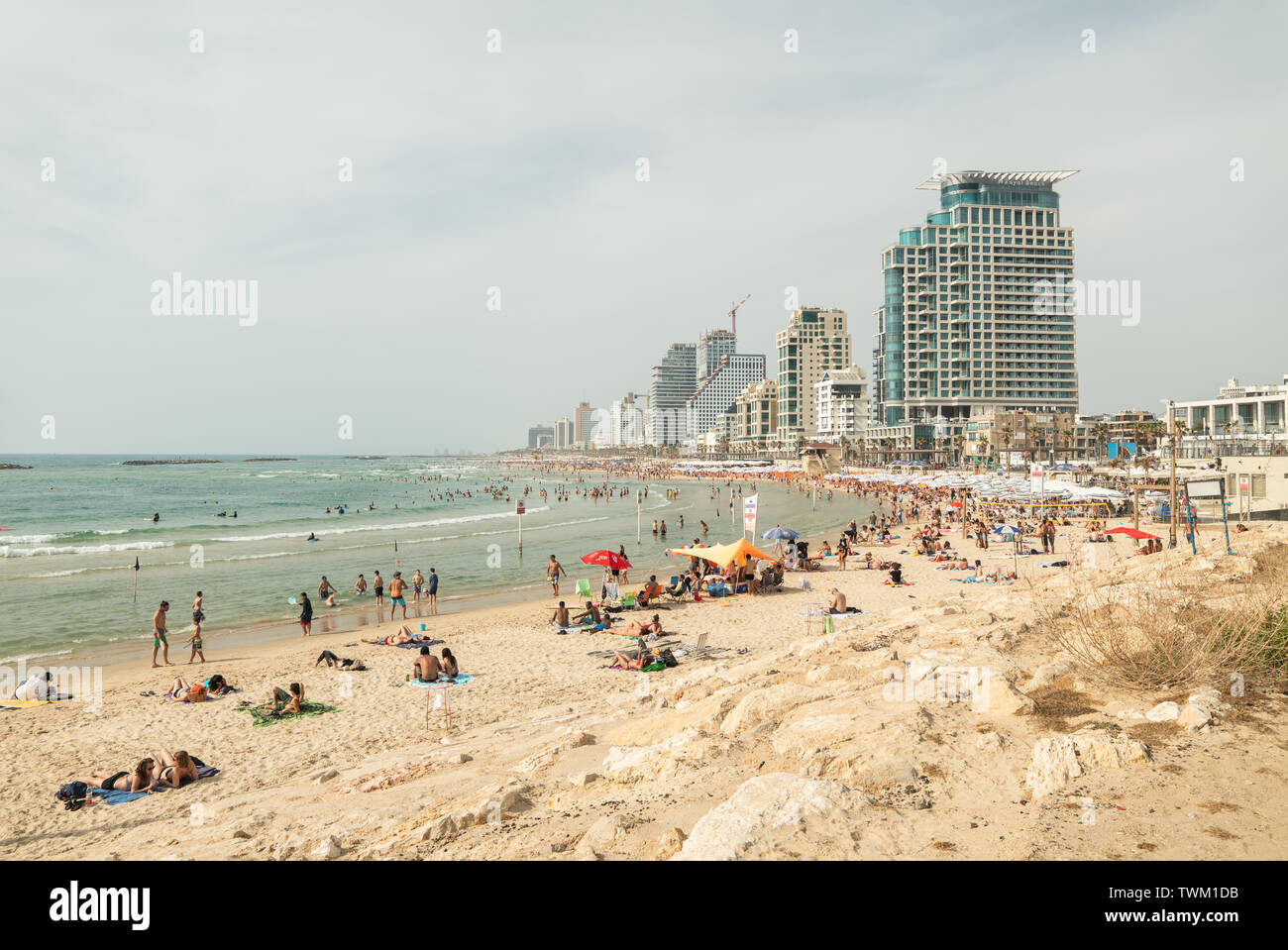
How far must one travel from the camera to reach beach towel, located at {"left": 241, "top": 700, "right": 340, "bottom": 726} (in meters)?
12.5

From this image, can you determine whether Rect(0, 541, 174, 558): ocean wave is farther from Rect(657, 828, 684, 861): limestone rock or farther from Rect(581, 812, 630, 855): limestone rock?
Rect(657, 828, 684, 861): limestone rock

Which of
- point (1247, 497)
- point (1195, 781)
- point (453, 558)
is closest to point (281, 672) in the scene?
point (1195, 781)

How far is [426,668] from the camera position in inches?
577

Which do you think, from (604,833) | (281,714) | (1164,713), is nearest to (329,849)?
(604,833)

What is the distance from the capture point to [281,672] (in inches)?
619

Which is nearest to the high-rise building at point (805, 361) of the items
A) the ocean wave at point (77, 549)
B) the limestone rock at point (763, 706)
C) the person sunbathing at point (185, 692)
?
the ocean wave at point (77, 549)

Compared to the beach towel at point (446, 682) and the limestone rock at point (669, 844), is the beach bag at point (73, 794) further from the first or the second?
the limestone rock at point (669, 844)

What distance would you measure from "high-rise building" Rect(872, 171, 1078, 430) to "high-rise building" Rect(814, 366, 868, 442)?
18.6 m

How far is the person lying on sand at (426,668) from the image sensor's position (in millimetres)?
14570

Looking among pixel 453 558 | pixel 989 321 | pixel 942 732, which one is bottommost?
pixel 453 558

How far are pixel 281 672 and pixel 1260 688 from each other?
1677 centimetres

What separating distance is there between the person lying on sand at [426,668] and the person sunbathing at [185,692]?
4.03 meters

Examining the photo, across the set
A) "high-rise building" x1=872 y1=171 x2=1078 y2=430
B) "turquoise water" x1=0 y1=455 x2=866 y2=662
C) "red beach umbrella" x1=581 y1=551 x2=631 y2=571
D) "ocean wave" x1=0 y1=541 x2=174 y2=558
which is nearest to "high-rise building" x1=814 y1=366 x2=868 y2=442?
"high-rise building" x1=872 y1=171 x2=1078 y2=430
